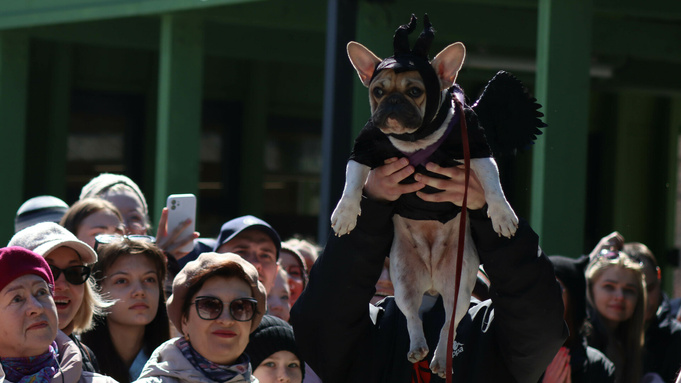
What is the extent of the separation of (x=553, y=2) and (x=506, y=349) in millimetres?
4555

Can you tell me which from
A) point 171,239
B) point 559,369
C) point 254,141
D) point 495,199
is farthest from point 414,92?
point 254,141

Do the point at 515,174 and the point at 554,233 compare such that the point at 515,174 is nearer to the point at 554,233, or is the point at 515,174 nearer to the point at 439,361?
the point at 554,233

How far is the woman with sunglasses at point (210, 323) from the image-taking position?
3.68 m

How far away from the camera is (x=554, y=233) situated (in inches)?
281

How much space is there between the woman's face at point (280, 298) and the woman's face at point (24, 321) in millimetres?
1962

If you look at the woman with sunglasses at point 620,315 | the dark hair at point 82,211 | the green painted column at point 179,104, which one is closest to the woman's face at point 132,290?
the dark hair at point 82,211

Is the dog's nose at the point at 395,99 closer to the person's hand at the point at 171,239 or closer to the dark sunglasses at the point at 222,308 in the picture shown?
the dark sunglasses at the point at 222,308

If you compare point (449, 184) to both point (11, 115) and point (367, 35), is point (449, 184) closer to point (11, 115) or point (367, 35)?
point (367, 35)

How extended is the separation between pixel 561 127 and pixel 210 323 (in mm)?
4074

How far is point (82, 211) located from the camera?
513cm

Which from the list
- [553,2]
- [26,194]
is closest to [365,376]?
[553,2]

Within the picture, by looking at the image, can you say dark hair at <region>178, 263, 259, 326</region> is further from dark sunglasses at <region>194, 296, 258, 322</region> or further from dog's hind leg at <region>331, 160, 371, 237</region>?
dog's hind leg at <region>331, 160, 371, 237</region>

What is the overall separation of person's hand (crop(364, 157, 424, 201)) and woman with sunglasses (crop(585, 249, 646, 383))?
3462mm

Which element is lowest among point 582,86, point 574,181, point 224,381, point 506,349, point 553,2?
point 224,381
